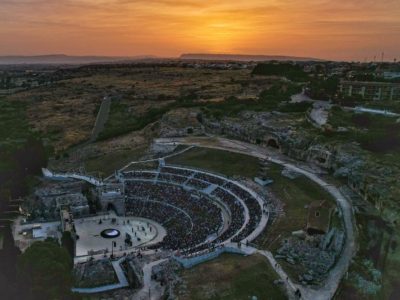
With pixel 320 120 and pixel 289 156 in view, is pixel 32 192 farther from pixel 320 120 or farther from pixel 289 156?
pixel 320 120

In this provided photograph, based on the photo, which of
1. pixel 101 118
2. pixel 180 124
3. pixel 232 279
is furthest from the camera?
pixel 101 118

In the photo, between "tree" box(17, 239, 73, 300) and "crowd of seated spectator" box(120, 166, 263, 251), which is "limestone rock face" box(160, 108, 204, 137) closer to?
"crowd of seated spectator" box(120, 166, 263, 251)

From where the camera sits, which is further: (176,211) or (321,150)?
(321,150)

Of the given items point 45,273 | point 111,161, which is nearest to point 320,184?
point 45,273

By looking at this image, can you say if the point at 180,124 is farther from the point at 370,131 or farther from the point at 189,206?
the point at 370,131

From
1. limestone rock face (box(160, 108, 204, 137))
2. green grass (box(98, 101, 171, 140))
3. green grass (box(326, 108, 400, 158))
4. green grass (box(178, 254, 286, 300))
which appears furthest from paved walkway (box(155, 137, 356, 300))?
green grass (box(98, 101, 171, 140))

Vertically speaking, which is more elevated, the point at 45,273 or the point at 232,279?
the point at 45,273

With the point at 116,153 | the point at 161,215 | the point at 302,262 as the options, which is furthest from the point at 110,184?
the point at 302,262

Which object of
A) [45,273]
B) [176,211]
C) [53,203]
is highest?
[45,273]
